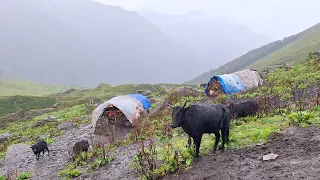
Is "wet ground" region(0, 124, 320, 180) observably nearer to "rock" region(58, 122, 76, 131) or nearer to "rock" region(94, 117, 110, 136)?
"rock" region(94, 117, 110, 136)

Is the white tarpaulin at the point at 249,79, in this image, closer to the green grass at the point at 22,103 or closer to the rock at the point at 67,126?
the rock at the point at 67,126

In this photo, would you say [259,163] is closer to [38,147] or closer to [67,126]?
[38,147]

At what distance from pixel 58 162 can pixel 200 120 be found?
832 cm

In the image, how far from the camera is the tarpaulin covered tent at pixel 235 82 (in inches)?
1037

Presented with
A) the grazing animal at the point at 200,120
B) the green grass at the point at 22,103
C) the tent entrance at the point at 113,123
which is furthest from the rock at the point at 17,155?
the green grass at the point at 22,103

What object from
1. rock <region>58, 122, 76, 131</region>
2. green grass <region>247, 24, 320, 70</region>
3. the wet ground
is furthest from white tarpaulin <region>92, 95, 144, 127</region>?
Answer: green grass <region>247, 24, 320, 70</region>

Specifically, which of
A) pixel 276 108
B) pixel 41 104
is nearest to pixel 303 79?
pixel 276 108

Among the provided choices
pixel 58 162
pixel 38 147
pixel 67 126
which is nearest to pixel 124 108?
pixel 38 147

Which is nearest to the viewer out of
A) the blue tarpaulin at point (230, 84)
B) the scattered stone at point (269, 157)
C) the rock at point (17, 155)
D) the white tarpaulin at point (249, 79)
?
the scattered stone at point (269, 157)

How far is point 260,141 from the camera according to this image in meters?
10.5

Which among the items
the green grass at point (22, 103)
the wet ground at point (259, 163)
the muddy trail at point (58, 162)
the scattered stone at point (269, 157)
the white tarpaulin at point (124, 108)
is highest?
the green grass at point (22, 103)

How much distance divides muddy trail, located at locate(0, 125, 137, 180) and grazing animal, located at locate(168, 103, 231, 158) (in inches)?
82.6

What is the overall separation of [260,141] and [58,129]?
18.5 m

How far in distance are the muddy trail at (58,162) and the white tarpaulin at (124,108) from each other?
4.38ft
